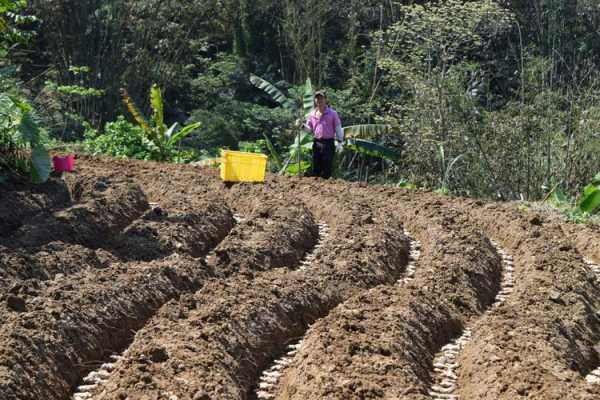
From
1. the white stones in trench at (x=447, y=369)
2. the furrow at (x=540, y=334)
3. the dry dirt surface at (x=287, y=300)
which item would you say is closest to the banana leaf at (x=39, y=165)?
the dry dirt surface at (x=287, y=300)

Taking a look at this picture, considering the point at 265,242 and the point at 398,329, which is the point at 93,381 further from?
the point at 265,242

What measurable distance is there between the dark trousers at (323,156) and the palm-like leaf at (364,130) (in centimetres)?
219

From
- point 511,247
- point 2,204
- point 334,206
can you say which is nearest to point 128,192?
point 2,204

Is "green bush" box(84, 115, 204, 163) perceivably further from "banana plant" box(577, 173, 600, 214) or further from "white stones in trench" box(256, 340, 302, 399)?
"white stones in trench" box(256, 340, 302, 399)

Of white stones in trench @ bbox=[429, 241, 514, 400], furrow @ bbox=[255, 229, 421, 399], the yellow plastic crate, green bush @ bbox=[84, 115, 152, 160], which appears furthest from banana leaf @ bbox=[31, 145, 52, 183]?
white stones in trench @ bbox=[429, 241, 514, 400]

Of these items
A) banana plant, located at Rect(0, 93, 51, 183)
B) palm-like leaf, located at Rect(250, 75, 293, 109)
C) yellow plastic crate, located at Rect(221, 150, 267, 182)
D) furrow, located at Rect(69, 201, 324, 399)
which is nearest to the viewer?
furrow, located at Rect(69, 201, 324, 399)

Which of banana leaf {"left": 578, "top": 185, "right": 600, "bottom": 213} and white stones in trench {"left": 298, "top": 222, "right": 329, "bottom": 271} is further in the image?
banana leaf {"left": 578, "top": 185, "right": 600, "bottom": 213}

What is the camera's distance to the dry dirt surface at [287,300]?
6047 millimetres

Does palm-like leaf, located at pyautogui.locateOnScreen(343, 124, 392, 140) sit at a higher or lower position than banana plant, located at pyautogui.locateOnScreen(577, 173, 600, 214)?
lower

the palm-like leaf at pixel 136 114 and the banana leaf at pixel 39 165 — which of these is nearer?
the banana leaf at pixel 39 165

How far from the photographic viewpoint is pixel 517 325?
7094 millimetres

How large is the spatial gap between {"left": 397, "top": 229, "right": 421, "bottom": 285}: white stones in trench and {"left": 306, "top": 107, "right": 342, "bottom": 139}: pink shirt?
2613 mm

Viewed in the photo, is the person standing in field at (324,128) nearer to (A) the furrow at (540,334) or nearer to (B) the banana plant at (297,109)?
(B) the banana plant at (297,109)

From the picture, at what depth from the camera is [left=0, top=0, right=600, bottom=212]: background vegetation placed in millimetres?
14859
